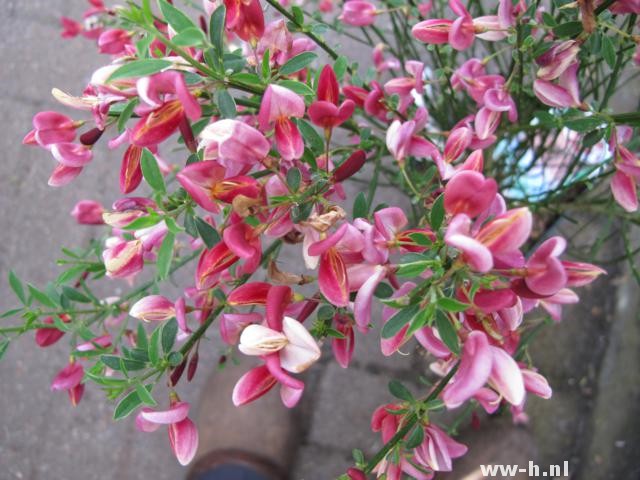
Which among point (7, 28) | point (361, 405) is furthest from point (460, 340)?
point (7, 28)

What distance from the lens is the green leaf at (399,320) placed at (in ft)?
1.18

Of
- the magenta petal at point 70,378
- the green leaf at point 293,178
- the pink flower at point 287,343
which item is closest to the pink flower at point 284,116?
the green leaf at point 293,178

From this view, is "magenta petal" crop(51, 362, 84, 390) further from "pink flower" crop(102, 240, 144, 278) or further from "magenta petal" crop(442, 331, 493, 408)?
"magenta petal" crop(442, 331, 493, 408)

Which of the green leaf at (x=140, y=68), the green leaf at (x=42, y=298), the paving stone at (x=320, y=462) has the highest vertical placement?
the green leaf at (x=140, y=68)

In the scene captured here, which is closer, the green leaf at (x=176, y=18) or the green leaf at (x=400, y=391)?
the green leaf at (x=176, y=18)

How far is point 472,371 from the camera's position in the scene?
33 cm

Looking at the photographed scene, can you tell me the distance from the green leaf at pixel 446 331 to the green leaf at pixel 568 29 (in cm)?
23

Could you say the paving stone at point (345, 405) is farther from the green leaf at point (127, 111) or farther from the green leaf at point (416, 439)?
the green leaf at point (127, 111)

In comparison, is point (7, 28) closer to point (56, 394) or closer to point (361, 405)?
point (56, 394)

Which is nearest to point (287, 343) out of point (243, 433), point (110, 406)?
point (243, 433)

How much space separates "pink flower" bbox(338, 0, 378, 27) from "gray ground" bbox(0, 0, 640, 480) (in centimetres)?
71

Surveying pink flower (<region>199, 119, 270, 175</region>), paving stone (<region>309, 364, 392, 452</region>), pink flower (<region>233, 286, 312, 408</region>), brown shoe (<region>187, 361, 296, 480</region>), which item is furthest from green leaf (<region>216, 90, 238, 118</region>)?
paving stone (<region>309, 364, 392, 452</region>)

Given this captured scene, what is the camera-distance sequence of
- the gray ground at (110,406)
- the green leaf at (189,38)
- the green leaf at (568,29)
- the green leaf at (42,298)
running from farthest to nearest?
1. the gray ground at (110,406)
2. the green leaf at (42,298)
3. the green leaf at (568,29)
4. the green leaf at (189,38)

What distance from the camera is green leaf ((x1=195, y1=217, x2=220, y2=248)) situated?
0.39m
